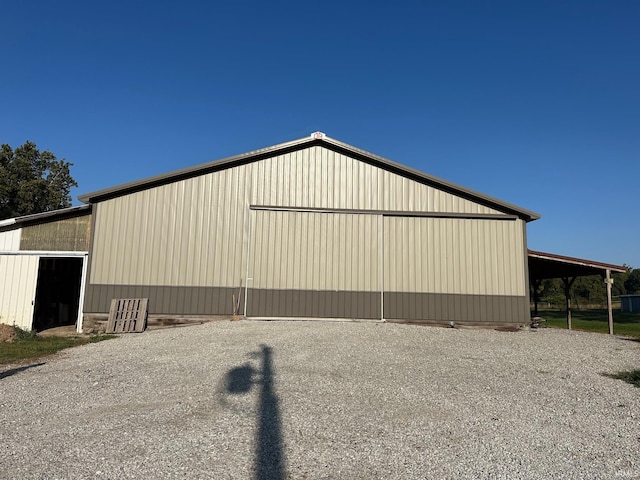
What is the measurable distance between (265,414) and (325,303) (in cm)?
908

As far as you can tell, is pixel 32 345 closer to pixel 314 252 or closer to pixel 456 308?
pixel 314 252

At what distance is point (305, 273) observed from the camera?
14.4 meters

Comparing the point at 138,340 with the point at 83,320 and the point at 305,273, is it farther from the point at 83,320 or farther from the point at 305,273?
the point at 305,273

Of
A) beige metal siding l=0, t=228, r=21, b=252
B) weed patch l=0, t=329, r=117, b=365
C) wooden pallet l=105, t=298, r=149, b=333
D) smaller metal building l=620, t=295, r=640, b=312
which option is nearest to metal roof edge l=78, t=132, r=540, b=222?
beige metal siding l=0, t=228, r=21, b=252

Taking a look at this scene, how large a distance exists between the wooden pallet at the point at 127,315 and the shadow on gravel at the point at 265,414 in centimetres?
647

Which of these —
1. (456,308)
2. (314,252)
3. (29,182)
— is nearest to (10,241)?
(314,252)

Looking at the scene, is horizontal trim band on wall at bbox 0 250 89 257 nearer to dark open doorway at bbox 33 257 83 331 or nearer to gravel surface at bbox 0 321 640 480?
dark open doorway at bbox 33 257 83 331

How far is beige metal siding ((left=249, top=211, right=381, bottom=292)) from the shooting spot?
14.4 metres

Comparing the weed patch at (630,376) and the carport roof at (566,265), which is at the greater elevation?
the carport roof at (566,265)

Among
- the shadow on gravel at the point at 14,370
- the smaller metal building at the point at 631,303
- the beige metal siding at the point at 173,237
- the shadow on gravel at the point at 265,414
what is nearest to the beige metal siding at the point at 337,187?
the beige metal siding at the point at 173,237

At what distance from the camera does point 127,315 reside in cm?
1371

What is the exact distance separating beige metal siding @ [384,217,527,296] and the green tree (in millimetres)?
34152

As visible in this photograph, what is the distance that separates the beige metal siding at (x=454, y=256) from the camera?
47.6 ft

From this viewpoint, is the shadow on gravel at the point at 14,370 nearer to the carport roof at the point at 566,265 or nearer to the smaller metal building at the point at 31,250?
the smaller metal building at the point at 31,250
